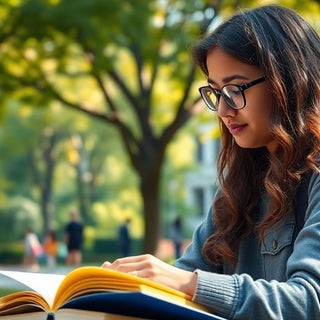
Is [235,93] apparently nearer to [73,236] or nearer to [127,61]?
[73,236]

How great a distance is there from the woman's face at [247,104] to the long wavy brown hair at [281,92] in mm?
17

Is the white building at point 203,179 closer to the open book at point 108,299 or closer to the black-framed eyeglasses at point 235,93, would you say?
the black-framed eyeglasses at point 235,93

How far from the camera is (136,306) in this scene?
65.9 inches

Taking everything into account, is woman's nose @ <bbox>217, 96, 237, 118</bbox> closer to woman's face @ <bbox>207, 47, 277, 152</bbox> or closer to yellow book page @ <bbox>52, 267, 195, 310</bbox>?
woman's face @ <bbox>207, 47, 277, 152</bbox>

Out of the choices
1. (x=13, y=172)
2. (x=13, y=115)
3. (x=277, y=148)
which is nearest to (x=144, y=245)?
(x=277, y=148)

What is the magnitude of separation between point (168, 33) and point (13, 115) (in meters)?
21.8

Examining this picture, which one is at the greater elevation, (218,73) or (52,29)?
(218,73)

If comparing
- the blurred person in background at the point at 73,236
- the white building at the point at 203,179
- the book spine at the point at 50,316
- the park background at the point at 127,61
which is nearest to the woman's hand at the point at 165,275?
the book spine at the point at 50,316

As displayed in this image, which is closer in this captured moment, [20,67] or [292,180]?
[292,180]

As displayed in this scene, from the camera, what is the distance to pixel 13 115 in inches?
1510

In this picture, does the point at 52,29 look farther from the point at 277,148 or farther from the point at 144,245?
the point at 277,148

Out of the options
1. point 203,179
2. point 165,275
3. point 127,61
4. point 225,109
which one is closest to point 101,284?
point 165,275

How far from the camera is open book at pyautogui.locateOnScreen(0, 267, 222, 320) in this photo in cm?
159

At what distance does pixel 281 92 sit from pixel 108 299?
656 millimetres
